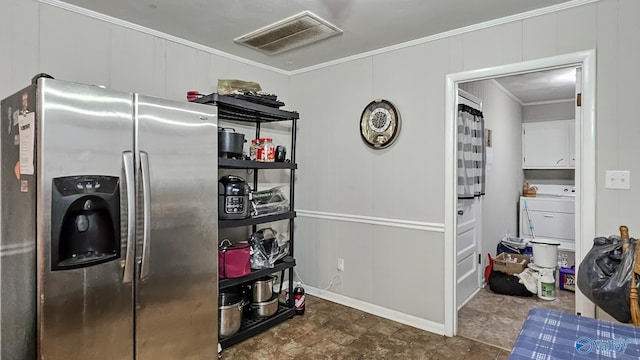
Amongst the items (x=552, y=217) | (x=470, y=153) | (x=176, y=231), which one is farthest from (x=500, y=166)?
(x=176, y=231)

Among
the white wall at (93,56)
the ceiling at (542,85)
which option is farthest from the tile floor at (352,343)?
the ceiling at (542,85)

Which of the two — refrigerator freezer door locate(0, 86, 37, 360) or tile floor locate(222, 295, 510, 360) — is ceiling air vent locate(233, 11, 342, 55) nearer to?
refrigerator freezer door locate(0, 86, 37, 360)

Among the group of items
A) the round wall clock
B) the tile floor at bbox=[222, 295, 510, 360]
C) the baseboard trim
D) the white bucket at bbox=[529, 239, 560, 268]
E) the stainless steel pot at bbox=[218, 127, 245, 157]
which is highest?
the round wall clock

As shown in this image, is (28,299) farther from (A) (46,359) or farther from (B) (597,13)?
(B) (597,13)

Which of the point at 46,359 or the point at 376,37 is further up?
the point at 376,37

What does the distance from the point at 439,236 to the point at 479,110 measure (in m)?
1.73

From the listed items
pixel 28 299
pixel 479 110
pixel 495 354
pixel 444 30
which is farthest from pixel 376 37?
pixel 28 299

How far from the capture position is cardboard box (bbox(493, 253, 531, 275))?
13.1 feet

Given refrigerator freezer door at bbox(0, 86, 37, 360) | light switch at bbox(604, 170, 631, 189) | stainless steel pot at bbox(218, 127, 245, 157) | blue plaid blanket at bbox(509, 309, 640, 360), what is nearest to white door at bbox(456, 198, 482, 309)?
light switch at bbox(604, 170, 631, 189)

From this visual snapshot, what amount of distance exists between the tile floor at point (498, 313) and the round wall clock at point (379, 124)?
5.87ft

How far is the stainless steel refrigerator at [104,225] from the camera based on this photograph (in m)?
1.66

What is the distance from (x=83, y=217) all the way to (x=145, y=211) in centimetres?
30

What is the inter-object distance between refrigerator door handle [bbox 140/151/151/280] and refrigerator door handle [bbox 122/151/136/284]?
60 millimetres

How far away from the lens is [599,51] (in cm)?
222
